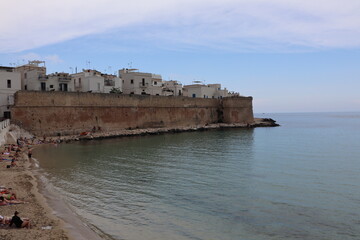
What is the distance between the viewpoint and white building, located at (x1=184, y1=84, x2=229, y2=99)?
5369 cm

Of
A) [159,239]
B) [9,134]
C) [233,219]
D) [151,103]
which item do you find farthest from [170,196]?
[151,103]

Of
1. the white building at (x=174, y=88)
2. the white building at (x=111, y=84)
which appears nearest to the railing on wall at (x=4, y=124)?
the white building at (x=111, y=84)

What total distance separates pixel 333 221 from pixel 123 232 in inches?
202

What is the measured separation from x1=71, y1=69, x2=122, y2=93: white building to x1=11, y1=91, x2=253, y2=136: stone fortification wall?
467cm

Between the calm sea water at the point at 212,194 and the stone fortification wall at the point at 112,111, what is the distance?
10091 millimetres

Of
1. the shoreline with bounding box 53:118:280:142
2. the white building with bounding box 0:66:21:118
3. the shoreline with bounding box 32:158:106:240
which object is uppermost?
the white building with bounding box 0:66:21:118

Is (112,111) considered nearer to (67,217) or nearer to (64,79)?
A: (64,79)

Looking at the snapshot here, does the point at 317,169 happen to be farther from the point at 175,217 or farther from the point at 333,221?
the point at 175,217

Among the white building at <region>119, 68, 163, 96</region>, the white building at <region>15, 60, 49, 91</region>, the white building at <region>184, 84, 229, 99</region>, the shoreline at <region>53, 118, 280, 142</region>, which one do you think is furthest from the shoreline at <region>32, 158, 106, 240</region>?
the white building at <region>184, 84, 229, 99</region>

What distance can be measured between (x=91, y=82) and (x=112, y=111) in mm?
5742

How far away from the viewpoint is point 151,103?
38656mm

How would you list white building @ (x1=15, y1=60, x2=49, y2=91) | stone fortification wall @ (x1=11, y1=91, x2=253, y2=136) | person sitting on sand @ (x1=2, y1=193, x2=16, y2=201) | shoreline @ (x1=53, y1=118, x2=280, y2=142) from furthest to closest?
white building @ (x1=15, y1=60, x2=49, y2=91)
shoreline @ (x1=53, y1=118, x2=280, y2=142)
stone fortification wall @ (x1=11, y1=91, x2=253, y2=136)
person sitting on sand @ (x1=2, y1=193, x2=16, y2=201)

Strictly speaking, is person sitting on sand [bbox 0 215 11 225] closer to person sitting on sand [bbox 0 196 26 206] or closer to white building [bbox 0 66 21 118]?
person sitting on sand [bbox 0 196 26 206]

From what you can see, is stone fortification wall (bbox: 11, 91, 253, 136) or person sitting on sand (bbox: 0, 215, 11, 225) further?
stone fortification wall (bbox: 11, 91, 253, 136)
